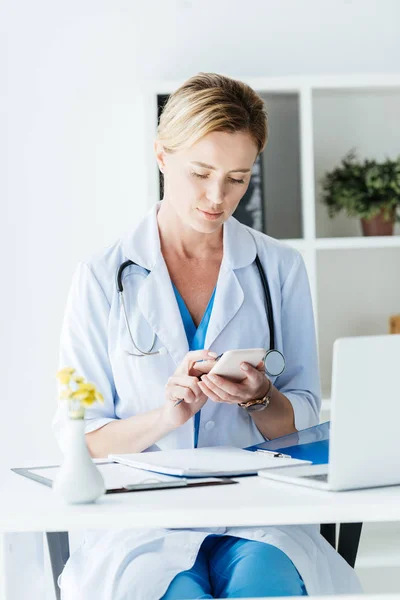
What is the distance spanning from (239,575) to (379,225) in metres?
1.94

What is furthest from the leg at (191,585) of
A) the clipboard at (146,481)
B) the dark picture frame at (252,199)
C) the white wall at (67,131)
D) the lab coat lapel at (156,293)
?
the white wall at (67,131)

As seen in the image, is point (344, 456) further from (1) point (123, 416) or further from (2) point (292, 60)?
(2) point (292, 60)

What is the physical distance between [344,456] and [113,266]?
2.93 ft

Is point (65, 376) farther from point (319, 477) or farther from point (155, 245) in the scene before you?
point (155, 245)

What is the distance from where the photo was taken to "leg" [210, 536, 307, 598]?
4.57 ft

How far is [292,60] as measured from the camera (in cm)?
327

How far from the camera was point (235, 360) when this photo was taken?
1.55 meters

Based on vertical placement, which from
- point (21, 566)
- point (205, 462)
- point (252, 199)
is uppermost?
point (252, 199)

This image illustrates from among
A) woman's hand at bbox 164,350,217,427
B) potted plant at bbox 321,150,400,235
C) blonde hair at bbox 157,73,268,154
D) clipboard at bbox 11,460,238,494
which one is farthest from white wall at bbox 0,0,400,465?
clipboard at bbox 11,460,238,494

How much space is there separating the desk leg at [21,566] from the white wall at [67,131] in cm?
177

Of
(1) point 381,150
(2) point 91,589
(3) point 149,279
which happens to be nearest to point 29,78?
(1) point 381,150

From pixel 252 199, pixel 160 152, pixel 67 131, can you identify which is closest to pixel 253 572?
pixel 160 152

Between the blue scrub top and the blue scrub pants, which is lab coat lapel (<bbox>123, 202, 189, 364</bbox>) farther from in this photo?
the blue scrub pants

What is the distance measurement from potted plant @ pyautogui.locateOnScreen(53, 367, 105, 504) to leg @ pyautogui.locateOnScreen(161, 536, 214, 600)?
0.28 metres
